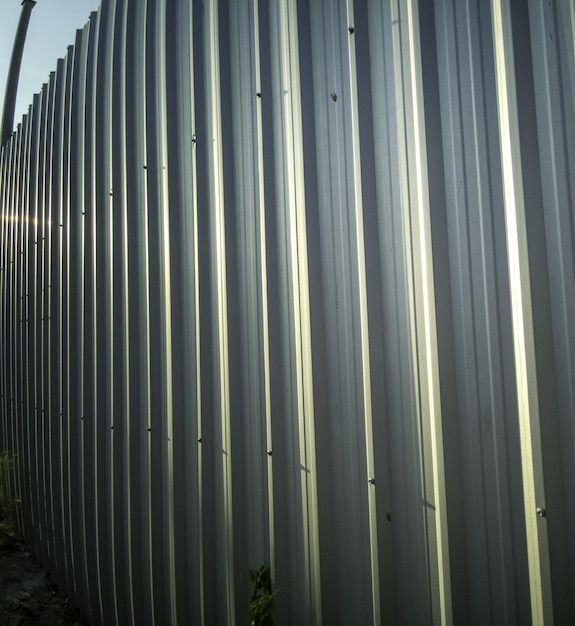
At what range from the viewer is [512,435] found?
0.97 m

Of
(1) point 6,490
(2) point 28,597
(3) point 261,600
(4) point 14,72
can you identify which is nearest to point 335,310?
(3) point 261,600

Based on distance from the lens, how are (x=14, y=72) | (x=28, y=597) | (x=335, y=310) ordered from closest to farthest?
(x=335, y=310) → (x=28, y=597) → (x=14, y=72)

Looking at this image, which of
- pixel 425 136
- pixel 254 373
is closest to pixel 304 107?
pixel 425 136

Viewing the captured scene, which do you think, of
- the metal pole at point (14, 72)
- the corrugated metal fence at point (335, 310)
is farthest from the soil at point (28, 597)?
the metal pole at point (14, 72)

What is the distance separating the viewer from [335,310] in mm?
1339

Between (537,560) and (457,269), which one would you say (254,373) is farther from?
(537,560)

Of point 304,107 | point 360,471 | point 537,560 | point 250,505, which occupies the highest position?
point 304,107

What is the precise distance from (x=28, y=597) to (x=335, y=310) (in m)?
3.46

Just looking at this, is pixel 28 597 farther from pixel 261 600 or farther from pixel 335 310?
pixel 335 310

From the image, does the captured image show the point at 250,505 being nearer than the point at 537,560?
No

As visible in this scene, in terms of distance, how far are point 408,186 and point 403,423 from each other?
67 cm

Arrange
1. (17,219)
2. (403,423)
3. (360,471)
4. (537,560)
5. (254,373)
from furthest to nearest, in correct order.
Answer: (17,219), (254,373), (360,471), (403,423), (537,560)

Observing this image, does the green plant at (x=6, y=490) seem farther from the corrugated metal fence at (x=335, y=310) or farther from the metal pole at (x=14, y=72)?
the metal pole at (x=14, y=72)

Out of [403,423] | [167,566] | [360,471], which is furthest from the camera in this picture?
[167,566]
